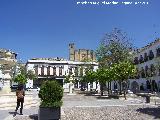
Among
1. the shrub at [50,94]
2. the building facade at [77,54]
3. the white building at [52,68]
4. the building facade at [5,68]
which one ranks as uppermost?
the building facade at [77,54]

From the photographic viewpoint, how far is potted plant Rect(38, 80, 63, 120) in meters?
14.7

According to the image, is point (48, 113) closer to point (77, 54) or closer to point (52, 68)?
point (52, 68)

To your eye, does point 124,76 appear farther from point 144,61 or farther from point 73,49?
point 73,49

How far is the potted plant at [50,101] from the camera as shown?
48.3 feet

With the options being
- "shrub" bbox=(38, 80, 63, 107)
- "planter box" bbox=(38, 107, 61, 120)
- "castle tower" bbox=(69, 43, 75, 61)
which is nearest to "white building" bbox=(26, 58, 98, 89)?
"castle tower" bbox=(69, 43, 75, 61)

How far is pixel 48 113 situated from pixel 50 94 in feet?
2.82

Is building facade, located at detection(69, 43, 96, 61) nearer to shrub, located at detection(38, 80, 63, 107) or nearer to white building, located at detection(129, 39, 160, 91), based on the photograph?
white building, located at detection(129, 39, 160, 91)

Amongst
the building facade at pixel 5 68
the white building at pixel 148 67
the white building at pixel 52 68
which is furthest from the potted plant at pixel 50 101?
the white building at pixel 52 68

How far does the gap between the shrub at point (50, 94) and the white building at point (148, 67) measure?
36658 mm

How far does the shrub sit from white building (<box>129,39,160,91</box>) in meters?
36.7

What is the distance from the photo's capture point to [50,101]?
1491 cm

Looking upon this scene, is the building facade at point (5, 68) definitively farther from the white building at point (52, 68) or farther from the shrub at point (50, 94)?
the white building at point (52, 68)

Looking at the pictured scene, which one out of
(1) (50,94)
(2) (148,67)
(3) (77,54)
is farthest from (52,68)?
(1) (50,94)

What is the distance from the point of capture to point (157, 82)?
55.8 m
